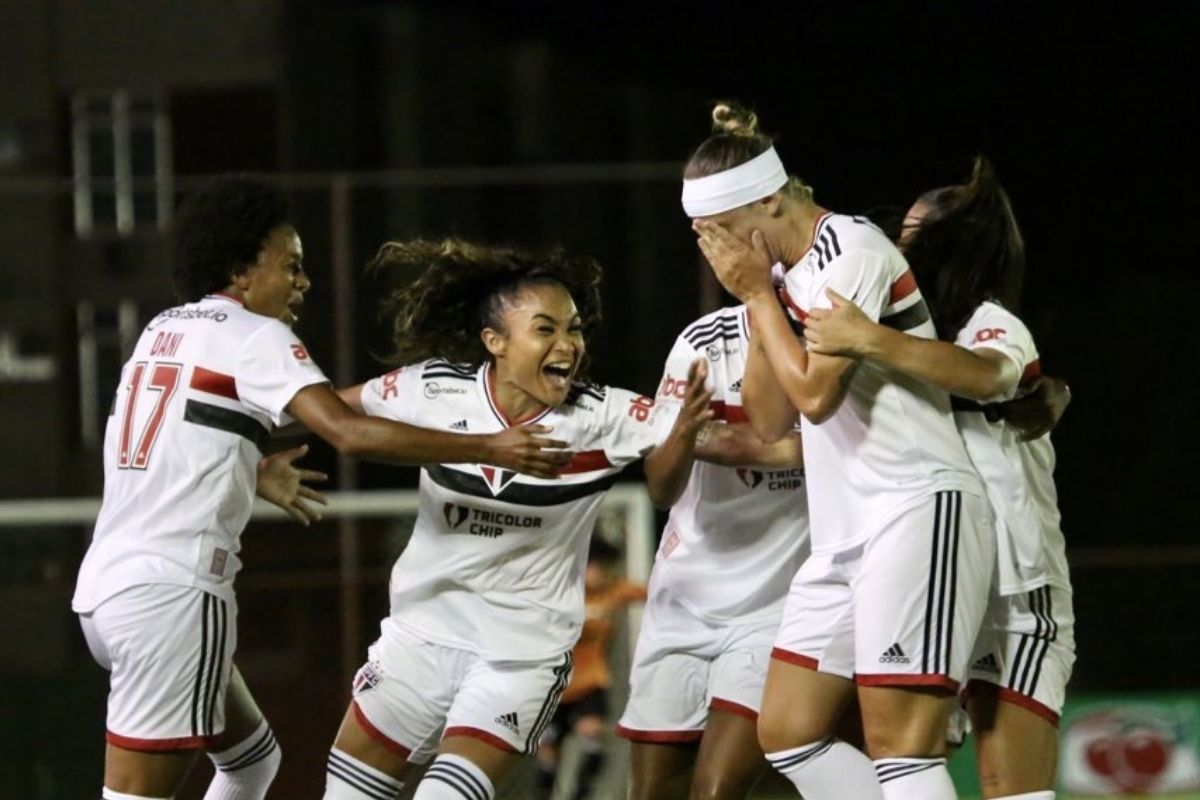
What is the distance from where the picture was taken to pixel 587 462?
5527 millimetres

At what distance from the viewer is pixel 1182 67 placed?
22000mm

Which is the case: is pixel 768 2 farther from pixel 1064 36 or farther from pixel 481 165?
pixel 481 165

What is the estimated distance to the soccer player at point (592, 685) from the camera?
9.62 meters

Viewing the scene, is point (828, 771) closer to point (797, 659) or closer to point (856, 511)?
point (797, 659)

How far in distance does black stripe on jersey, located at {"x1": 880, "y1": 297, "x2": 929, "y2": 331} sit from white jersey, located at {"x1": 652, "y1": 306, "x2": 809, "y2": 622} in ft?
2.40

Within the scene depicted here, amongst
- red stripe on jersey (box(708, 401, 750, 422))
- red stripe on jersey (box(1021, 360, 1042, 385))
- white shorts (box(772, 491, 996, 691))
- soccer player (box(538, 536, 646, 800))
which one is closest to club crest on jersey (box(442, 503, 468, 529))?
red stripe on jersey (box(708, 401, 750, 422))

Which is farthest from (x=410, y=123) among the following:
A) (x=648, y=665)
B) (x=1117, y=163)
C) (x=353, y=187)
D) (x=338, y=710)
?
(x=648, y=665)

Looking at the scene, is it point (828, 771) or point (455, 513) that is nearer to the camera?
point (828, 771)

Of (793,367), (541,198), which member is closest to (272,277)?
(793,367)

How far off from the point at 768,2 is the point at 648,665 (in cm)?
2160

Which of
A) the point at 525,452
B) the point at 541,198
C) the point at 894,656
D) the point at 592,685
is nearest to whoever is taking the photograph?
the point at 894,656

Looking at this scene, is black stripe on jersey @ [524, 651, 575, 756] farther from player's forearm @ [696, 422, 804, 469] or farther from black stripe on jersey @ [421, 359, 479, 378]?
black stripe on jersey @ [421, 359, 479, 378]

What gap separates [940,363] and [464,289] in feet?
4.77

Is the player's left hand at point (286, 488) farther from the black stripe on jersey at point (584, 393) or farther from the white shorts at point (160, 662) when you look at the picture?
the black stripe on jersey at point (584, 393)
